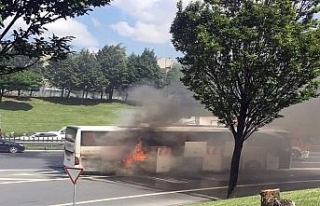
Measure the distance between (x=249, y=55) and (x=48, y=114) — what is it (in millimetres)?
47206

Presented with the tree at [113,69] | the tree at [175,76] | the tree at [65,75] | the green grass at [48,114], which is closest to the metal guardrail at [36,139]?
the green grass at [48,114]

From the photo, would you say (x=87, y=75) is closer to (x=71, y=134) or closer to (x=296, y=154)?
(x=296, y=154)

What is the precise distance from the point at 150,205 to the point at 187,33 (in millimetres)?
5547

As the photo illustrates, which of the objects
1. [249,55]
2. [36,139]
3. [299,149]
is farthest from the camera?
[36,139]

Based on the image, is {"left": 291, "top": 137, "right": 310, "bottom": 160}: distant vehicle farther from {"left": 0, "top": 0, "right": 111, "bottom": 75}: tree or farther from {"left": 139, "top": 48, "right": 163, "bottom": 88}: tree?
{"left": 139, "top": 48, "right": 163, "bottom": 88}: tree

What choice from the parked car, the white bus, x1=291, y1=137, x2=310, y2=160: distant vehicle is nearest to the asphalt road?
the white bus

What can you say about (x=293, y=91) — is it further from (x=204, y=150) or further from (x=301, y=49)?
(x=204, y=150)

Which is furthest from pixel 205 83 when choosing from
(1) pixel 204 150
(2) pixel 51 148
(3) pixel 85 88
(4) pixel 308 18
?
(3) pixel 85 88

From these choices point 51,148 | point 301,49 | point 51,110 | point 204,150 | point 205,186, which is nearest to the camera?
point 301,49

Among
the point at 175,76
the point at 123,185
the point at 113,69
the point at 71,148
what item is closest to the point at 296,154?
the point at 123,185

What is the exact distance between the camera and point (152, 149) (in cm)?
2325

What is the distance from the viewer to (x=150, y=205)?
15.8 meters

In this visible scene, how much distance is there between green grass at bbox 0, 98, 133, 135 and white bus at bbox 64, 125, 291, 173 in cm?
2468

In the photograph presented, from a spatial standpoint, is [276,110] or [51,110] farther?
A: [51,110]
